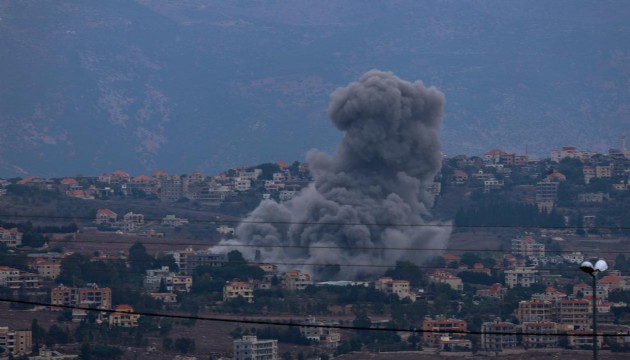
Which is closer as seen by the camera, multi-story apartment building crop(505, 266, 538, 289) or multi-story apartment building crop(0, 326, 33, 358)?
multi-story apartment building crop(0, 326, 33, 358)

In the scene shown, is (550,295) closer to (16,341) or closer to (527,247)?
(527,247)

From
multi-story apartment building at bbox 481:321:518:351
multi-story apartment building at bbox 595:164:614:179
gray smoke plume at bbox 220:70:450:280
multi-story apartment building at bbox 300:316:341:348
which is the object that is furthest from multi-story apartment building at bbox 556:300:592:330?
multi-story apartment building at bbox 595:164:614:179

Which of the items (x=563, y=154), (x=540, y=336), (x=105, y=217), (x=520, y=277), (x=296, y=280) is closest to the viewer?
(x=540, y=336)

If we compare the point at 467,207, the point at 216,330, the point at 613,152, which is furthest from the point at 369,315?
the point at 613,152

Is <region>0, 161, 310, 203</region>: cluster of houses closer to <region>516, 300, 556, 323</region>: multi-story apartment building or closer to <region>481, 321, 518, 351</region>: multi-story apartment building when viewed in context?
<region>516, 300, 556, 323</region>: multi-story apartment building

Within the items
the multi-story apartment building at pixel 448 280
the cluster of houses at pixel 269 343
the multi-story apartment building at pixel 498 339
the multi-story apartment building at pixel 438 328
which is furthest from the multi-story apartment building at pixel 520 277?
the cluster of houses at pixel 269 343

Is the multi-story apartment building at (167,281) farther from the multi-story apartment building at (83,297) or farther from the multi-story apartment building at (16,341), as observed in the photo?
the multi-story apartment building at (16,341)

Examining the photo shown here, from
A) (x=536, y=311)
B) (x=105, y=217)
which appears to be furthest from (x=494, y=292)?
(x=105, y=217)
